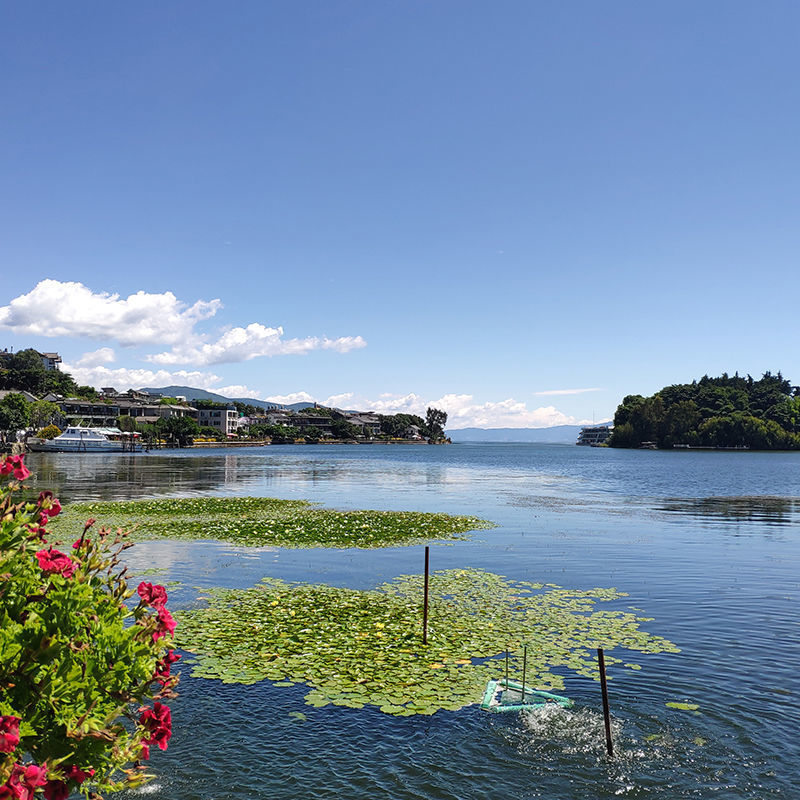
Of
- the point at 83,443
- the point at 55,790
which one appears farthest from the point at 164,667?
the point at 83,443

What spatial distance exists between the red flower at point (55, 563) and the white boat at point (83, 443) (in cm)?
14371

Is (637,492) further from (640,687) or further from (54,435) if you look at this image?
(54,435)

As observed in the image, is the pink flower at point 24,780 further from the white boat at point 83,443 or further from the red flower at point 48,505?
the white boat at point 83,443

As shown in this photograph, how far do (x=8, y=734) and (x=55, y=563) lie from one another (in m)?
1.89

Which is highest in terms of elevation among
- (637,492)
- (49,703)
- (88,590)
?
(88,590)

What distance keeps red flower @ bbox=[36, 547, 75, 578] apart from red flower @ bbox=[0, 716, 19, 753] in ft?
5.64

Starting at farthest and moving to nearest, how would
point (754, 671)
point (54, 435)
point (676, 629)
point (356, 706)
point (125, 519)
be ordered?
1. point (54, 435)
2. point (125, 519)
3. point (676, 629)
4. point (754, 671)
5. point (356, 706)

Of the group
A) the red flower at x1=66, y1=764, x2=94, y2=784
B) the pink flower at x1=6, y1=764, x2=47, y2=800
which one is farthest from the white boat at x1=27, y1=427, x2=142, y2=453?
the pink flower at x1=6, y1=764, x2=47, y2=800

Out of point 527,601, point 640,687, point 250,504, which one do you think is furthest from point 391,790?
point 250,504

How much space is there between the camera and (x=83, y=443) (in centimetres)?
13788

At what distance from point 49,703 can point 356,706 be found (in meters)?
8.91

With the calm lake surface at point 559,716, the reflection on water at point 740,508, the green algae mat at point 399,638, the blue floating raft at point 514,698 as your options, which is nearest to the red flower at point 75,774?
the calm lake surface at point 559,716

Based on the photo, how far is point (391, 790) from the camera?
10297 mm

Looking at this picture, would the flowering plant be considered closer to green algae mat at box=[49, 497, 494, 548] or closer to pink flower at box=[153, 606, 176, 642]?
pink flower at box=[153, 606, 176, 642]
